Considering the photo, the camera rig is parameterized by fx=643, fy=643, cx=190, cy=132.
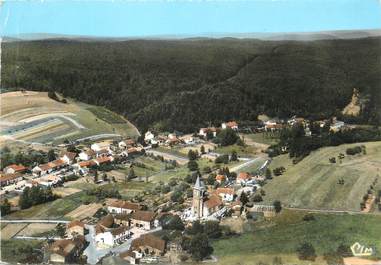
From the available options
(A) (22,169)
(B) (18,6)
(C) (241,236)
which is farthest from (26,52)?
(C) (241,236)

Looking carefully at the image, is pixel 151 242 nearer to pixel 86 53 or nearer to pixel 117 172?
pixel 117 172

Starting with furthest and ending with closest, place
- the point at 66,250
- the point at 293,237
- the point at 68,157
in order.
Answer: the point at 68,157
the point at 66,250
the point at 293,237

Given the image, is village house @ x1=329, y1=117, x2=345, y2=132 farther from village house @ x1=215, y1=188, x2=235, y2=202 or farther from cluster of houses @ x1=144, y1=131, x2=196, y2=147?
cluster of houses @ x1=144, y1=131, x2=196, y2=147

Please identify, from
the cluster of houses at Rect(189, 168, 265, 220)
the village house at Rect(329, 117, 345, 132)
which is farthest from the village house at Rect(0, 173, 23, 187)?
the village house at Rect(329, 117, 345, 132)

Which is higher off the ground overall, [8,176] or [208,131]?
[208,131]

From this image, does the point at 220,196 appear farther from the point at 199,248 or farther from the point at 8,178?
the point at 8,178

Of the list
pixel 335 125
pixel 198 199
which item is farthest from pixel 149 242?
pixel 335 125

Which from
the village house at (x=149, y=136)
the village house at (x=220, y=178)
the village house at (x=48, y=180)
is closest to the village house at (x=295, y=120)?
the village house at (x=220, y=178)

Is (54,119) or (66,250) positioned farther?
(54,119)
